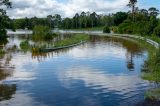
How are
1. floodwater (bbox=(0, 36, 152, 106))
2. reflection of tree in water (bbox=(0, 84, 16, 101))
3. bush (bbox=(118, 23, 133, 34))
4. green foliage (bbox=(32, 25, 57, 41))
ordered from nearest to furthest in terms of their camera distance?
floodwater (bbox=(0, 36, 152, 106))
reflection of tree in water (bbox=(0, 84, 16, 101))
green foliage (bbox=(32, 25, 57, 41))
bush (bbox=(118, 23, 133, 34))

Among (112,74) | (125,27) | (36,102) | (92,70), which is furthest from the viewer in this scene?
(125,27)

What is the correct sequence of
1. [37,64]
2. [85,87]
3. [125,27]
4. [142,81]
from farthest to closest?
[125,27] → [37,64] → [142,81] → [85,87]

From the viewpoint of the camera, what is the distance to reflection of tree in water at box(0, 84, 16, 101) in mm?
22703

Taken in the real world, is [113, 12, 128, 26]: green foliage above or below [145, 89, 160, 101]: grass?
above

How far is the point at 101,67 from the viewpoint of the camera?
116 feet

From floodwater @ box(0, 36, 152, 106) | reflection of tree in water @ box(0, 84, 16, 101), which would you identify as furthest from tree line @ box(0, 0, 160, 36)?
reflection of tree in water @ box(0, 84, 16, 101)

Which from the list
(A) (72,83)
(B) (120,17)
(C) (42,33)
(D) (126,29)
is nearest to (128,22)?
(D) (126,29)

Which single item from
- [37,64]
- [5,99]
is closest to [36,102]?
[5,99]

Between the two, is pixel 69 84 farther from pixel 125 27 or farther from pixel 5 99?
pixel 125 27

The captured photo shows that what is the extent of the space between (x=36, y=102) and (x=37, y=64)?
1774cm

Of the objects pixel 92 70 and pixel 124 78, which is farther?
pixel 92 70

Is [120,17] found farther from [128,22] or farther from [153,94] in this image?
[153,94]

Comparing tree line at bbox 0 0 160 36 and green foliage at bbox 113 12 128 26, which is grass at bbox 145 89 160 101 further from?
green foliage at bbox 113 12 128 26

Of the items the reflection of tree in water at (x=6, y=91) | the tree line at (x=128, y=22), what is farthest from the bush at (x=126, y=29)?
the reflection of tree in water at (x=6, y=91)
